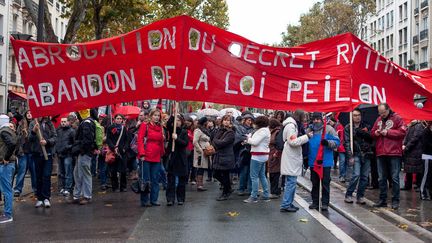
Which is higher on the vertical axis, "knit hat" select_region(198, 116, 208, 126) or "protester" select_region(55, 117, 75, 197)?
"knit hat" select_region(198, 116, 208, 126)

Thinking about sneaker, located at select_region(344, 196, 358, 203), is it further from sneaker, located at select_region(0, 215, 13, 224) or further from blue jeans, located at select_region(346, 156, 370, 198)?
sneaker, located at select_region(0, 215, 13, 224)

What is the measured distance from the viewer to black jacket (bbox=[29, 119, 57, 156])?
10.7 metres

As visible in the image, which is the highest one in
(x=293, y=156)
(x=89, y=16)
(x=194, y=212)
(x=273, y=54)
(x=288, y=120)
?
(x=89, y=16)

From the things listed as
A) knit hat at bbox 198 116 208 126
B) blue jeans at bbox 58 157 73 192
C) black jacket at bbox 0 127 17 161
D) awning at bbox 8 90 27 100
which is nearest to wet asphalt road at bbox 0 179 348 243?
blue jeans at bbox 58 157 73 192

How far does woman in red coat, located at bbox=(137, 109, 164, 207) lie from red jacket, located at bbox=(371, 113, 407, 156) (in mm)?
3938

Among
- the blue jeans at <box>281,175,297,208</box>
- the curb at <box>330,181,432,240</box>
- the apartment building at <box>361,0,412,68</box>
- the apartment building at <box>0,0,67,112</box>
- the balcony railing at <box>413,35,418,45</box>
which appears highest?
the apartment building at <box>361,0,412,68</box>

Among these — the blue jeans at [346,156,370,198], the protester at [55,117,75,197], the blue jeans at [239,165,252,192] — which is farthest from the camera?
the blue jeans at [239,165,252,192]

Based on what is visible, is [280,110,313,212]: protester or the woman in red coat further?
the woman in red coat

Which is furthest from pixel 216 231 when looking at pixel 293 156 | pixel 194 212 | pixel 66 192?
pixel 66 192

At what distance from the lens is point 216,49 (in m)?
8.64

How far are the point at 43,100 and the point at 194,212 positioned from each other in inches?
126

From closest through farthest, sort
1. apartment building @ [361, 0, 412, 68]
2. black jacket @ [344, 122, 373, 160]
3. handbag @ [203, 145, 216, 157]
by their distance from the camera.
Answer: black jacket @ [344, 122, 373, 160] → handbag @ [203, 145, 216, 157] → apartment building @ [361, 0, 412, 68]

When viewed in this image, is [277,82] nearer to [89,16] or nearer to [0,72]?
[89,16]

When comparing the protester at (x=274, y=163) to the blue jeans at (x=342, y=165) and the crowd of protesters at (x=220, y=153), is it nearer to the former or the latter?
the crowd of protesters at (x=220, y=153)
